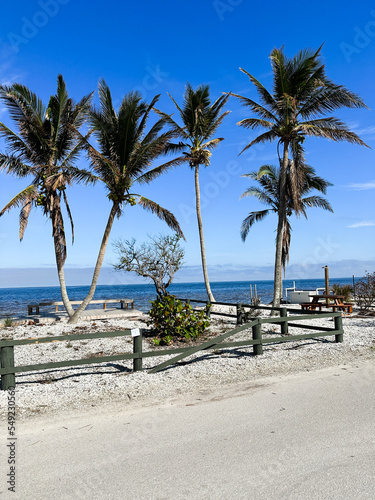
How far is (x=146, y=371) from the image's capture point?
7.35 meters

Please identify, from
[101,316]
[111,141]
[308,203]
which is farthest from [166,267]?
[308,203]

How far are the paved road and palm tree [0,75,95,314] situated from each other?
37.2 feet

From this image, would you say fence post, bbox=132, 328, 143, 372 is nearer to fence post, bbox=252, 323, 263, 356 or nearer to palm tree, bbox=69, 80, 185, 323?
fence post, bbox=252, 323, 263, 356

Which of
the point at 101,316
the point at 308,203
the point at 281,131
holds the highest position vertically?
the point at 281,131

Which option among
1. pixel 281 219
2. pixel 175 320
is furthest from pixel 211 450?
pixel 281 219

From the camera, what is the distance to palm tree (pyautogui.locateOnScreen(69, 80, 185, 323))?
15.1 meters

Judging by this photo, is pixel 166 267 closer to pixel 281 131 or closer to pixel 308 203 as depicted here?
pixel 281 131

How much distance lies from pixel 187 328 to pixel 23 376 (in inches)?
183

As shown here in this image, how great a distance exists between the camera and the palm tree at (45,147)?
14983 mm

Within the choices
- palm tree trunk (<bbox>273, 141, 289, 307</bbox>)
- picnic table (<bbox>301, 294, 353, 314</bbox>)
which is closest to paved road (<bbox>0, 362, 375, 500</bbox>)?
picnic table (<bbox>301, 294, 353, 314</bbox>)

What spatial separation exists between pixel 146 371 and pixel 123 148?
34.6 ft

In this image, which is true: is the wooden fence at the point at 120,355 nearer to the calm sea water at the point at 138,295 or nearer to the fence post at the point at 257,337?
the fence post at the point at 257,337

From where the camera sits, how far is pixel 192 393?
6.17m

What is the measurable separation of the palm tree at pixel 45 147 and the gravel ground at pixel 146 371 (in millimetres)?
6652
